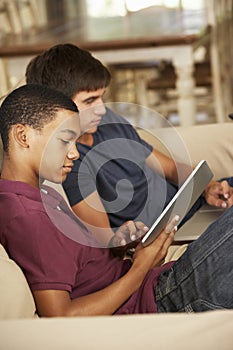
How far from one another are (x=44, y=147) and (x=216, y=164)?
959 millimetres

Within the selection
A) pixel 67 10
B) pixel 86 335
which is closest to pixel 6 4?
pixel 67 10

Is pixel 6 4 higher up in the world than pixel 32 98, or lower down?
lower down

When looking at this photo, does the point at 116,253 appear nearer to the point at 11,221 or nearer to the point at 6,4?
the point at 11,221

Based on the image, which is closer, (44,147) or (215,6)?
(44,147)

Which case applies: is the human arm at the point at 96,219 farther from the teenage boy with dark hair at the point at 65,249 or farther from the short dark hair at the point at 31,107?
the short dark hair at the point at 31,107

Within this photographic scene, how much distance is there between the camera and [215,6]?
4301 millimetres

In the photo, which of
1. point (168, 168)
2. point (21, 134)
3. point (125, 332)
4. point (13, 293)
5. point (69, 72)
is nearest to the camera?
point (125, 332)

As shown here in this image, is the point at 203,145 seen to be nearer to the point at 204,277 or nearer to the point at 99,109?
the point at 99,109

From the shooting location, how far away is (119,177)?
1.82 m

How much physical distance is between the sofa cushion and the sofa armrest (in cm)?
111

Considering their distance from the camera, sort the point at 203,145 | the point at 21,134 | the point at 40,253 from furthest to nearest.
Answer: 1. the point at 203,145
2. the point at 21,134
3. the point at 40,253

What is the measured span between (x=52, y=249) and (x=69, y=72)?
0.66 m

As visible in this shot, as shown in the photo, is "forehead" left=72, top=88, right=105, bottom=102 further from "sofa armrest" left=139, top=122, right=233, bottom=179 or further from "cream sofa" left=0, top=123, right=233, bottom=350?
"cream sofa" left=0, top=123, right=233, bottom=350

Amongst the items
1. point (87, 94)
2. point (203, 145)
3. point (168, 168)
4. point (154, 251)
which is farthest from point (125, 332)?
point (203, 145)
